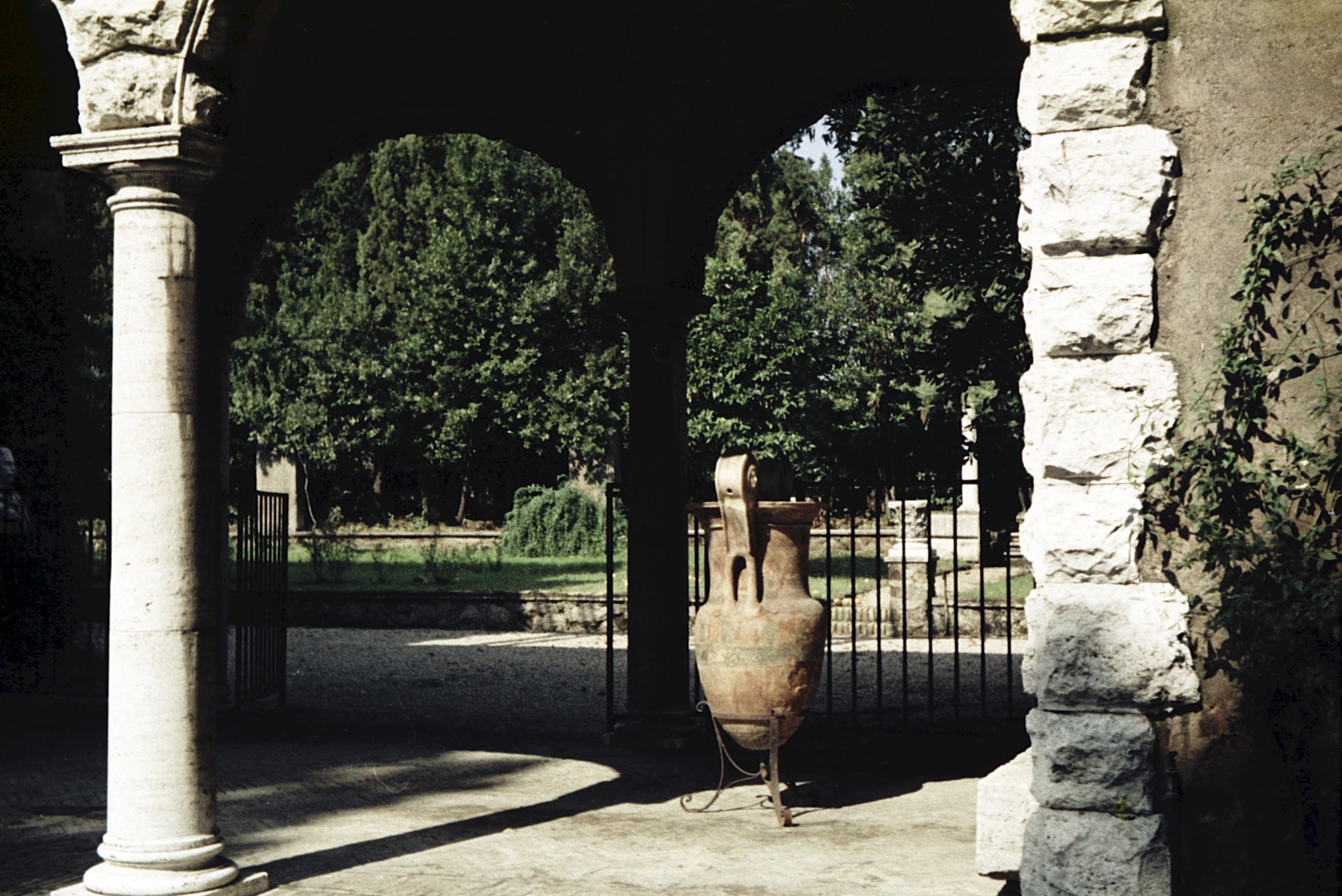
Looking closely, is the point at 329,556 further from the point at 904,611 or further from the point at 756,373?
the point at 904,611

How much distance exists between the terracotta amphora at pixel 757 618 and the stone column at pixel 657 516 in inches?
64.7

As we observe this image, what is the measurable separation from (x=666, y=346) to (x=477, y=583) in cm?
1077

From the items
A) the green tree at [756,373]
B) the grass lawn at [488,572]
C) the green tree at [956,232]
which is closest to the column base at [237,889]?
the green tree at [956,232]

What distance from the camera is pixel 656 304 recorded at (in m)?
8.30

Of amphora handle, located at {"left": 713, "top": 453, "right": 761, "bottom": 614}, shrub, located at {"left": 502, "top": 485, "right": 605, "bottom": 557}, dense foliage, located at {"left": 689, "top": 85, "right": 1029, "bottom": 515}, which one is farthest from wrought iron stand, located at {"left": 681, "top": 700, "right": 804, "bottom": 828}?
shrub, located at {"left": 502, "top": 485, "right": 605, "bottom": 557}

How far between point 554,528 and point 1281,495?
787 inches

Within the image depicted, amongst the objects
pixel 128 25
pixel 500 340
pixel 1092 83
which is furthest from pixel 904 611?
pixel 500 340

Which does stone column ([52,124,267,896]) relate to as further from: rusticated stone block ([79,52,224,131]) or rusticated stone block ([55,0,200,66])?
rusticated stone block ([55,0,200,66])

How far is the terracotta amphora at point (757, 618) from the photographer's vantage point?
6625 millimetres

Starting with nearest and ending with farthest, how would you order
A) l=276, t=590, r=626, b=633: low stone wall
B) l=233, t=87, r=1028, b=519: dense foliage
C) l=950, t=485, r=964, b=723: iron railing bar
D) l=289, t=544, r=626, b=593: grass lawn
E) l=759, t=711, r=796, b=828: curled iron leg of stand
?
l=759, t=711, r=796, b=828: curled iron leg of stand, l=950, t=485, r=964, b=723: iron railing bar, l=276, t=590, r=626, b=633: low stone wall, l=289, t=544, r=626, b=593: grass lawn, l=233, t=87, r=1028, b=519: dense foliage

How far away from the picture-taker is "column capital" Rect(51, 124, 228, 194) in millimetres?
5055

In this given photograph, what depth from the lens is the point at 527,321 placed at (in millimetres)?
28719

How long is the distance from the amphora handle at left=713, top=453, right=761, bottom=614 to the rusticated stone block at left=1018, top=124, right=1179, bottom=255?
2.66 metres

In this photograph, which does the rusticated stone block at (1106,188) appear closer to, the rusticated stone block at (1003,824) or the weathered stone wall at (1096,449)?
the weathered stone wall at (1096,449)
